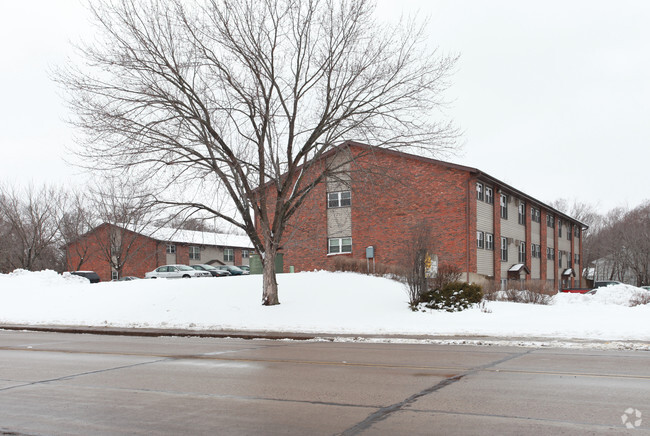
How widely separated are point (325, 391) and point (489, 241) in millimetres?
31435

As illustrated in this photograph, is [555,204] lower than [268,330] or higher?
higher

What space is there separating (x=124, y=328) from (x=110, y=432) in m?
13.7

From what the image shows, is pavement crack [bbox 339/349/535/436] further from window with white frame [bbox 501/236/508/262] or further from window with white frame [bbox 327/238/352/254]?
window with white frame [bbox 501/236/508/262]

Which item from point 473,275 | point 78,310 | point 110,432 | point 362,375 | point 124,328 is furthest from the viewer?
point 473,275

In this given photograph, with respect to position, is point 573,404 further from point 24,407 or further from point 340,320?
point 340,320

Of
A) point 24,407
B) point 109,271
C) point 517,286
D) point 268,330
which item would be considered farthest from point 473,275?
point 109,271

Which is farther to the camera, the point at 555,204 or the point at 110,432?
the point at 555,204

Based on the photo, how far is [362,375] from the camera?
9.07 metres

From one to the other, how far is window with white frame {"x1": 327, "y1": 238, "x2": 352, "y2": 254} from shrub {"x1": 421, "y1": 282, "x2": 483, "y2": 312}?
16757 mm

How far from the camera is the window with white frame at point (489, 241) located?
3691 centimetres

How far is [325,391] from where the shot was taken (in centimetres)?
777

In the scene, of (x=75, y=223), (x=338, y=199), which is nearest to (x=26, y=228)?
(x=75, y=223)

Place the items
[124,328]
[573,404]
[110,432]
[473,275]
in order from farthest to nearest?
1. [473,275]
2. [124,328]
3. [573,404]
4. [110,432]

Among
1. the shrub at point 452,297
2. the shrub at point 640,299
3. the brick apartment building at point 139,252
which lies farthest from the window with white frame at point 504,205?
the brick apartment building at point 139,252
